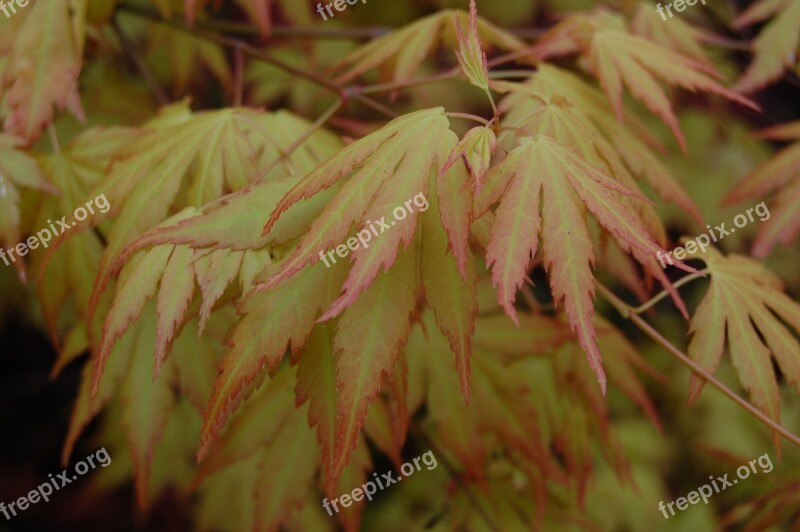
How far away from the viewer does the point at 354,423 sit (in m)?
0.61

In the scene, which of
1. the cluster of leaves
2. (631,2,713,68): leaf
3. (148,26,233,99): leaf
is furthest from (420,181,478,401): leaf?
(148,26,233,99): leaf

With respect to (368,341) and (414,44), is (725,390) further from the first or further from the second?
(414,44)

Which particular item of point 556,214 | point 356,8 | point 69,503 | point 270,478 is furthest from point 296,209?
point 69,503

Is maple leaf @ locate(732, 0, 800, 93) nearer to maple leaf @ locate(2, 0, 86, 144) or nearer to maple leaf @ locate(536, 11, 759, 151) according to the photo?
maple leaf @ locate(536, 11, 759, 151)

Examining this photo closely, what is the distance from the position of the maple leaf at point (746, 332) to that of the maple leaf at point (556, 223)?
0.25 metres

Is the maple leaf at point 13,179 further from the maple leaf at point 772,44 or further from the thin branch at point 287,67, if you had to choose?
the maple leaf at point 772,44

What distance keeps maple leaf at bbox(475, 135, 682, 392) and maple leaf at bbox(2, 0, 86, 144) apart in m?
0.58

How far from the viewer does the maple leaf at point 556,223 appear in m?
0.60

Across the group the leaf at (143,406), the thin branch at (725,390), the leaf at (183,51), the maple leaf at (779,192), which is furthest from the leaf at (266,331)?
the leaf at (183,51)

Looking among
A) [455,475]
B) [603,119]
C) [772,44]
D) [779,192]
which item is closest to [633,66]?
[603,119]

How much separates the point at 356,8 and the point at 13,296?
1.19m

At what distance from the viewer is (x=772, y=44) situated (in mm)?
1249

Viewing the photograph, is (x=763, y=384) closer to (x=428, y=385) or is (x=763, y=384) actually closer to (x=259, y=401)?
(x=428, y=385)

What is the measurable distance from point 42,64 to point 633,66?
79cm
